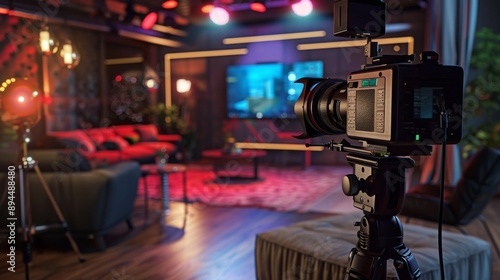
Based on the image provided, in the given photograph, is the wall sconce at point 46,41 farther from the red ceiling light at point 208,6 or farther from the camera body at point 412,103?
the camera body at point 412,103

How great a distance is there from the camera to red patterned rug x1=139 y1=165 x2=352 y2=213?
15.0ft

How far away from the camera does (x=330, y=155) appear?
726cm

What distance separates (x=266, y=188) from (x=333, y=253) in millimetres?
3466

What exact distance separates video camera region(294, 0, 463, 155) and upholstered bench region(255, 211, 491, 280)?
2.84 ft

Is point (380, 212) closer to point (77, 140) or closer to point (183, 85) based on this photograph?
point (77, 140)

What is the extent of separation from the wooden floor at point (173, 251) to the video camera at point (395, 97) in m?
1.72

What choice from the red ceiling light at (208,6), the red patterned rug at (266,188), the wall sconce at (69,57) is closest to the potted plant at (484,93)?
the red patterned rug at (266,188)

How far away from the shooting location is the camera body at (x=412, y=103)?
3.08 feet

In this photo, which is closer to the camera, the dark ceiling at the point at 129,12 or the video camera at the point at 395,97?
the video camera at the point at 395,97

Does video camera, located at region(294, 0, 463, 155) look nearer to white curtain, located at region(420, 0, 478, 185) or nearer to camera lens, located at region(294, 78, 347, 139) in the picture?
camera lens, located at region(294, 78, 347, 139)

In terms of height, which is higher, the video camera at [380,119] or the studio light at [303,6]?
the studio light at [303,6]

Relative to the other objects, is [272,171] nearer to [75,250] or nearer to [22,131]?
[75,250]

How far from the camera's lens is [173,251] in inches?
120

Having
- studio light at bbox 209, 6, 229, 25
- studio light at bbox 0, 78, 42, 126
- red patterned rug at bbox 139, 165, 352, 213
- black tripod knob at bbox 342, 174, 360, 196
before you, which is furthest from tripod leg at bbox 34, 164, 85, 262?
studio light at bbox 209, 6, 229, 25
